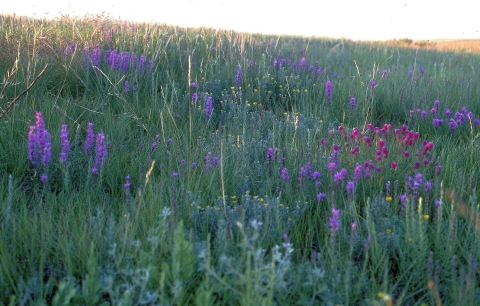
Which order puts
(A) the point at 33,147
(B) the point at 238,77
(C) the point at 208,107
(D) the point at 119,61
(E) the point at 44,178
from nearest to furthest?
(E) the point at 44,178
(A) the point at 33,147
(C) the point at 208,107
(D) the point at 119,61
(B) the point at 238,77

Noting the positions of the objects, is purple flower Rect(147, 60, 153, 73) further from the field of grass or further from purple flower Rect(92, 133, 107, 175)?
purple flower Rect(92, 133, 107, 175)

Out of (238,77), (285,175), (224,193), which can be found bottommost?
(224,193)

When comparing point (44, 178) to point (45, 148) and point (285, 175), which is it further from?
point (285, 175)

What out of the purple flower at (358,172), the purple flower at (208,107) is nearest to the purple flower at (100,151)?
the purple flower at (208,107)

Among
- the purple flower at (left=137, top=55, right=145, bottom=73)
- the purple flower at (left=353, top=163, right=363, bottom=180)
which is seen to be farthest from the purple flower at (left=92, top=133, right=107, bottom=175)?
the purple flower at (left=137, top=55, right=145, bottom=73)

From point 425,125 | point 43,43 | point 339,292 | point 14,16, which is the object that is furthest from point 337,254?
point 14,16

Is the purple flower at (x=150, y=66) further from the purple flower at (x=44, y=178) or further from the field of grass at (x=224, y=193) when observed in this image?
the purple flower at (x=44, y=178)

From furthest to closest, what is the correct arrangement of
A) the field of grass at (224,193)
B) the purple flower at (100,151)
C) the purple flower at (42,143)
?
the purple flower at (100,151) < the purple flower at (42,143) < the field of grass at (224,193)

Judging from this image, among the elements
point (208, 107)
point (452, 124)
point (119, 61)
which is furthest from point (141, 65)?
point (452, 124)

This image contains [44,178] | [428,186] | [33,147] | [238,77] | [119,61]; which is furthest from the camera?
[238,77]

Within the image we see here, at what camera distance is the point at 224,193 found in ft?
8.20

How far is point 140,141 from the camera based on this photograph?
10.5 ft

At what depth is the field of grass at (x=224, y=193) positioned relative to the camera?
66.3 inches

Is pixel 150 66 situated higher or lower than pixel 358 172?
higher
